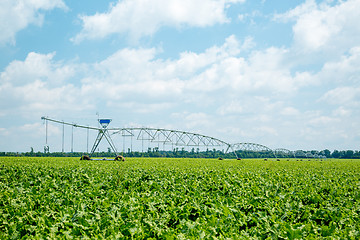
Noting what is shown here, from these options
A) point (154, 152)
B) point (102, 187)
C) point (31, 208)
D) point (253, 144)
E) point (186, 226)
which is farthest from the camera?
point (253, 144)

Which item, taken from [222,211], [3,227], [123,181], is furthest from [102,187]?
[222,211]

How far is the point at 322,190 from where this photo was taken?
14.0m

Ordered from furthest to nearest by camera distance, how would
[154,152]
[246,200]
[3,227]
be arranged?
[154,152] < [246,200] < [3,227]

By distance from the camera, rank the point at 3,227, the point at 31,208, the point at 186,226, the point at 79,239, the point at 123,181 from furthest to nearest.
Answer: the point at 123,181, the point at 31,208, the point at 3,227, the point at 186,226, the point at 79,239

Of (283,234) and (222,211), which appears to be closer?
(283,234)

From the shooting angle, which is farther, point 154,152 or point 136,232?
point 154,152

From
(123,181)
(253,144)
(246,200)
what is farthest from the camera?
(253,144)

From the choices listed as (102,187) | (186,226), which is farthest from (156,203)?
(102,187)

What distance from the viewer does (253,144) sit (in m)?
161

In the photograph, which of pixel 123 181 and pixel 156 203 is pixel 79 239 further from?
pixel 123 181

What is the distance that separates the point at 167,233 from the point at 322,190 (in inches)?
423

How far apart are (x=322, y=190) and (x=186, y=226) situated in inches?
404

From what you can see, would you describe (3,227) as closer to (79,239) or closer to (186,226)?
(79,239)

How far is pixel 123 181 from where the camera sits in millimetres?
15094
